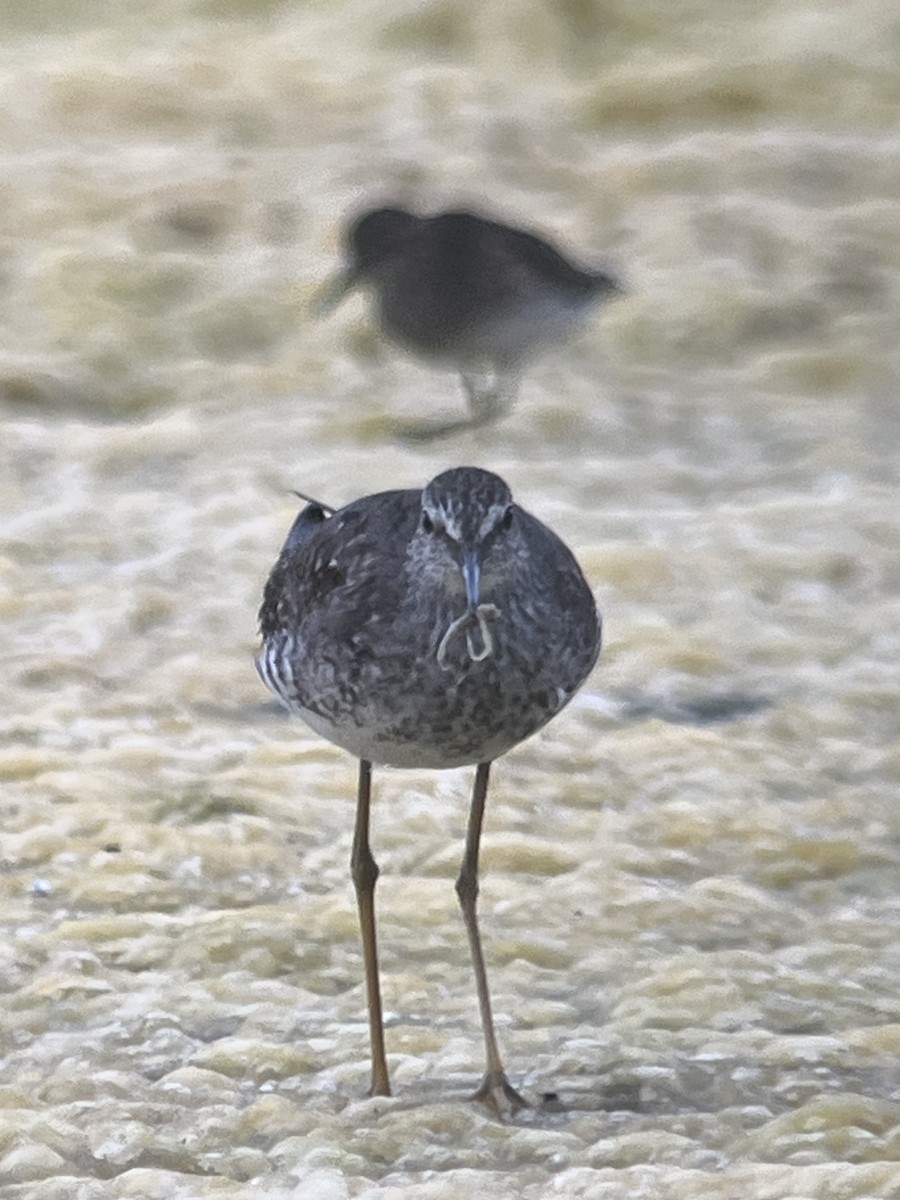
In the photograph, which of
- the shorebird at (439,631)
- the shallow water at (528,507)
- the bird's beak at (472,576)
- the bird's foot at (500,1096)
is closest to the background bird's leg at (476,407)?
the shallow water at (528,507)

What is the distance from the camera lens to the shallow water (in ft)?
12.6

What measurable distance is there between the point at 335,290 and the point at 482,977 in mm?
→ 4587

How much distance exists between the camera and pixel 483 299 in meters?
7.73

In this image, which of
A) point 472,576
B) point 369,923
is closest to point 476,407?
point 369,923

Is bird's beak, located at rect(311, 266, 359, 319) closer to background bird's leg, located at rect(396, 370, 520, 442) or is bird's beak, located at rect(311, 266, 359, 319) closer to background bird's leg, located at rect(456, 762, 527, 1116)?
background bird's leg, located at rect(396, 370, 520, 442)

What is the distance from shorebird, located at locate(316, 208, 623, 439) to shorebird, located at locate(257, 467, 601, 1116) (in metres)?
3.88

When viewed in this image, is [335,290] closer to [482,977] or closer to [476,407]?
[476,407]

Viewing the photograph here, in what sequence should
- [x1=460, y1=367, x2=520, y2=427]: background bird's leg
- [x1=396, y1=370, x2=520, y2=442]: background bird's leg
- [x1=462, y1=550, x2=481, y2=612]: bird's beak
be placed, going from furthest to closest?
1. [x1=460, y1=367, x2=520, y2=427]: background bird's leg
2. [x1=396, y1=370, x2=520, y2=442]: background bird's leg
3. [x1=462, y1=550, x2=481, y2=612]: bird's beak

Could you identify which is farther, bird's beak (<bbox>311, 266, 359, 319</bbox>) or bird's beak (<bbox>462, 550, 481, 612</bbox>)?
bird's beak (<bbox>311, 266, 359, 319</bbox>)

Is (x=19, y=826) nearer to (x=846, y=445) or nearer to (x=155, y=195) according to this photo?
(x=846, y=445)

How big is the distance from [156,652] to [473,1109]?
225cm

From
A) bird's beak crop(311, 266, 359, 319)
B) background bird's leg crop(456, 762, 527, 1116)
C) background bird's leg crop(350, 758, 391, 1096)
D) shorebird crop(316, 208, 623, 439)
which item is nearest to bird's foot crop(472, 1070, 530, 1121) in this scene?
background bird's leg crop(456, 762, 527, 1116)

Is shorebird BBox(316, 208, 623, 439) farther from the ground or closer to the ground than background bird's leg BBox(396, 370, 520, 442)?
farther from the ground

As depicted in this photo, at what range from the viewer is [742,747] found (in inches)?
207
